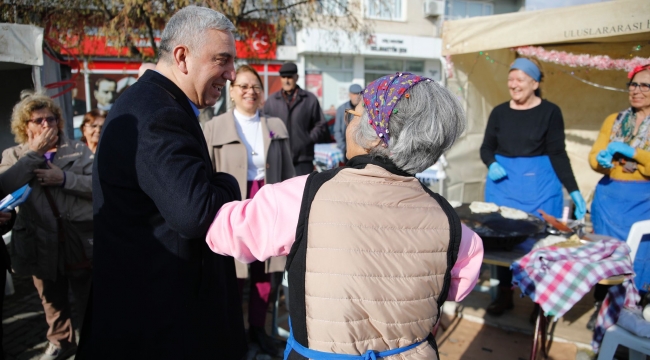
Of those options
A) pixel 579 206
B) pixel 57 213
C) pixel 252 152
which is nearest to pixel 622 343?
pixel 579 206

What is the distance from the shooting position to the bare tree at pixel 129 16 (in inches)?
201

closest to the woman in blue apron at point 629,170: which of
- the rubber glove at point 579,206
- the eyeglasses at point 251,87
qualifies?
the rubber glove at point 579,206

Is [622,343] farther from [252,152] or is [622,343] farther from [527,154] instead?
[252,152]

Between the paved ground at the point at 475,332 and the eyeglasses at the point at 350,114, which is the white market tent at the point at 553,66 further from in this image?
the eyeglasses at the point at 350,114

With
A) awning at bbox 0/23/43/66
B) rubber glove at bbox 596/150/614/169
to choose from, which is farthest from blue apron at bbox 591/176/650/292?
awning at bbox 0/23/43/66

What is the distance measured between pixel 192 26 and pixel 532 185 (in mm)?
3267

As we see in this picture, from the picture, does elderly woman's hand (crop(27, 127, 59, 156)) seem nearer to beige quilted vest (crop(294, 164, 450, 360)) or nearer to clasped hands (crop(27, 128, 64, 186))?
clasped hands (crop(27, 128, 64, 186))

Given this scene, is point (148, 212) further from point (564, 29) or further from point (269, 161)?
point (564, 29)

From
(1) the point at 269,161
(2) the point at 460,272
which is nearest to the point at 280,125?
(1) the point at 269,161

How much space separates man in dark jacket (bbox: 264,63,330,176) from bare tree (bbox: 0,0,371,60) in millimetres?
921

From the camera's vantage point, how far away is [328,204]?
119 cm

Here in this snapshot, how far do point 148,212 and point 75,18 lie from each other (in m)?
5.50

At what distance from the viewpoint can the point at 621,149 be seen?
3.24 metres

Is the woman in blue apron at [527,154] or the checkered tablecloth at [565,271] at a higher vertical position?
the woman in blue apron at [527,154]
